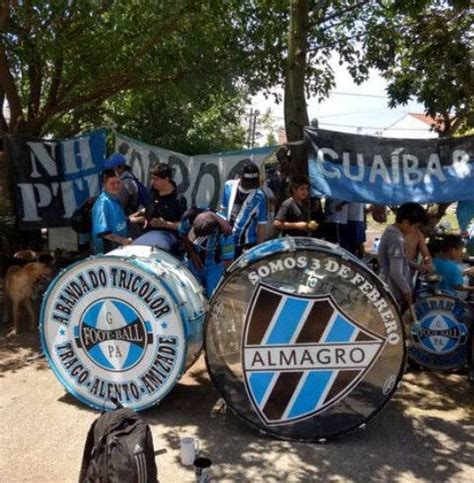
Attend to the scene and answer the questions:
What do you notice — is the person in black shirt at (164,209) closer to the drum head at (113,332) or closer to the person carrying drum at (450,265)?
the drum head at (113,332)

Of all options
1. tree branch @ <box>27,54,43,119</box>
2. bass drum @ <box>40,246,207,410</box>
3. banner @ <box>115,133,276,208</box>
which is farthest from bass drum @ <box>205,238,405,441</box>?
tree branch @ <box>27,54,43,119</box>

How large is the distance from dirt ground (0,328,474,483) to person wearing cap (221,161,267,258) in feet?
5.14

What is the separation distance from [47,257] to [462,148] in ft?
16.6

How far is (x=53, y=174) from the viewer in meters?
7.80

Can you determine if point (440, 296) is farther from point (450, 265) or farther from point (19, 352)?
point (19, 352)

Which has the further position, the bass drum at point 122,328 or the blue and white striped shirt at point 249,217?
the blue and white striped shirt at point 249,217

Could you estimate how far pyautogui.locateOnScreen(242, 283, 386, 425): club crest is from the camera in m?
4.28

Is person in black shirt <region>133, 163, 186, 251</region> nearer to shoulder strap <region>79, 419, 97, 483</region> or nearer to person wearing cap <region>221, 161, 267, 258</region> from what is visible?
person wearing cap <region>221, 161, 267, 258</region>

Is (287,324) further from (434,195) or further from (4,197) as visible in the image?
(4,197)

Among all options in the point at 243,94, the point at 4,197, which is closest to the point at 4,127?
the point at 4,197

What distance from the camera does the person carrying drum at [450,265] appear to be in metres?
6.07

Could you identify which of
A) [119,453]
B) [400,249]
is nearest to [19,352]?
[119,453]

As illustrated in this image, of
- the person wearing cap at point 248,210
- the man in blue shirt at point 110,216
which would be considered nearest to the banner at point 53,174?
the person wearing cap at point 248,210

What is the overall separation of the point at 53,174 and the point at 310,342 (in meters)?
4.83
